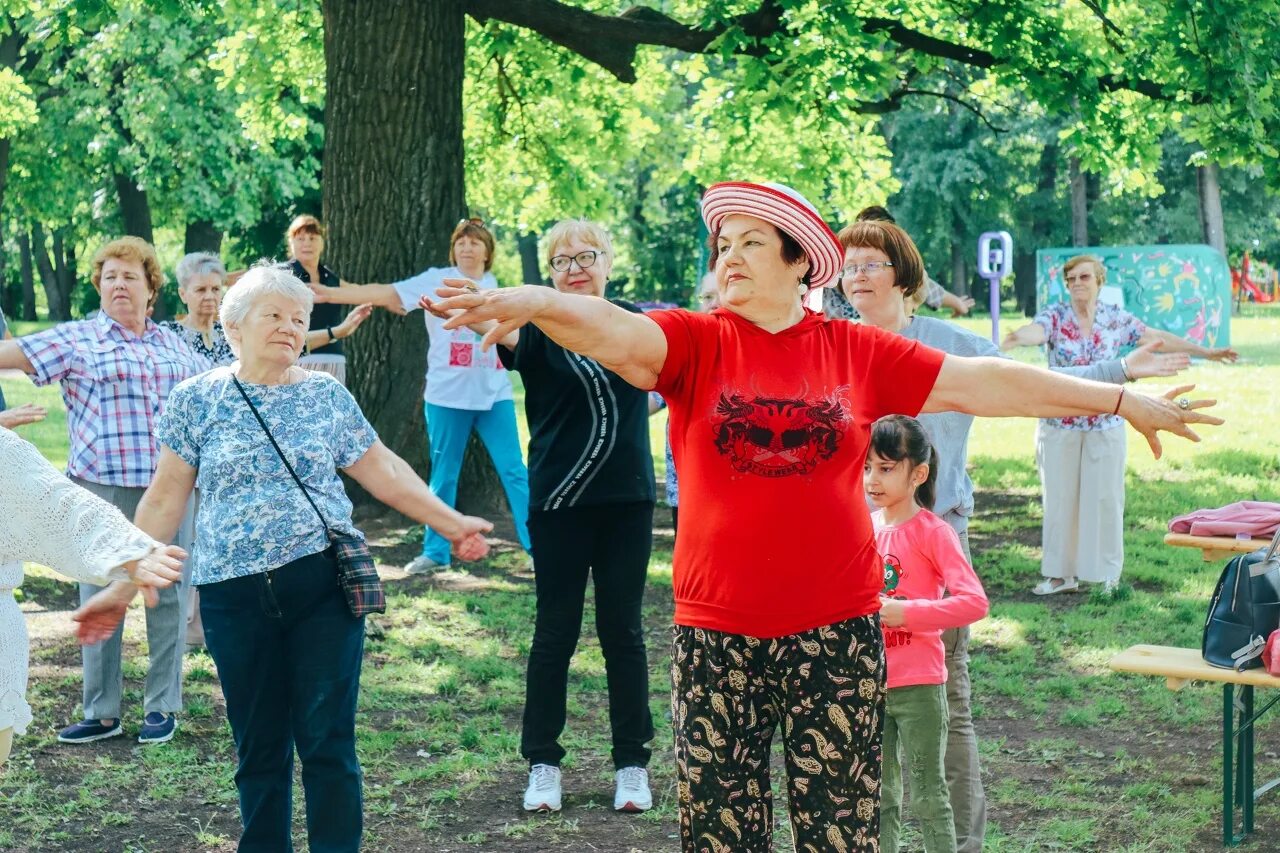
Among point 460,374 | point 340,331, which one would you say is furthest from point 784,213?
point 460,374

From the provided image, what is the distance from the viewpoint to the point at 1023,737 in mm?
6621

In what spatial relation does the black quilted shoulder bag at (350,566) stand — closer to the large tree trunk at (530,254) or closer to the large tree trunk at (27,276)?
the large tree trunk at (530,254)

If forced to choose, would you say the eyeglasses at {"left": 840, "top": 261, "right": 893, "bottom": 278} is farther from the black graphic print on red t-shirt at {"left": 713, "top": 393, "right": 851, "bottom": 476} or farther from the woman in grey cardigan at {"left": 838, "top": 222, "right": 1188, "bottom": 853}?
the black graphic print on red t-shirt at {"left": 713, "top": 393, "right": 851, "bottom": 476}

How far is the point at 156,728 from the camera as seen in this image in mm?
6348

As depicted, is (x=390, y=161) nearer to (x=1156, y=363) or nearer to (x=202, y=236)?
(x=1156, y=363)

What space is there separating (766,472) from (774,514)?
10cm

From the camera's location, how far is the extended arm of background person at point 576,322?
300 cm

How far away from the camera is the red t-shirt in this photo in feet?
10.8

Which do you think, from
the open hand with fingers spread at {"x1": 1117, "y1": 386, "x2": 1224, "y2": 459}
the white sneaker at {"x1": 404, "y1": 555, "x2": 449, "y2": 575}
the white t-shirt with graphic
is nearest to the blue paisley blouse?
the open hand with fingers spread at {"x1": 1117, "y1": 386, "x2": 1224, "y2": 459}

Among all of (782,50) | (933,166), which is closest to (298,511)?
(782,50)

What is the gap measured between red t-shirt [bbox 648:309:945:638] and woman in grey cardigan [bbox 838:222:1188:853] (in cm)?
132

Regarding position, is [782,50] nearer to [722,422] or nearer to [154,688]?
[154,688]

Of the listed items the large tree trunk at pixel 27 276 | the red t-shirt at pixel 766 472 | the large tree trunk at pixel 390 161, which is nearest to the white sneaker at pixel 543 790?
the red t-shirt at pixel 766 472

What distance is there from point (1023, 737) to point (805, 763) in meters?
3.57
